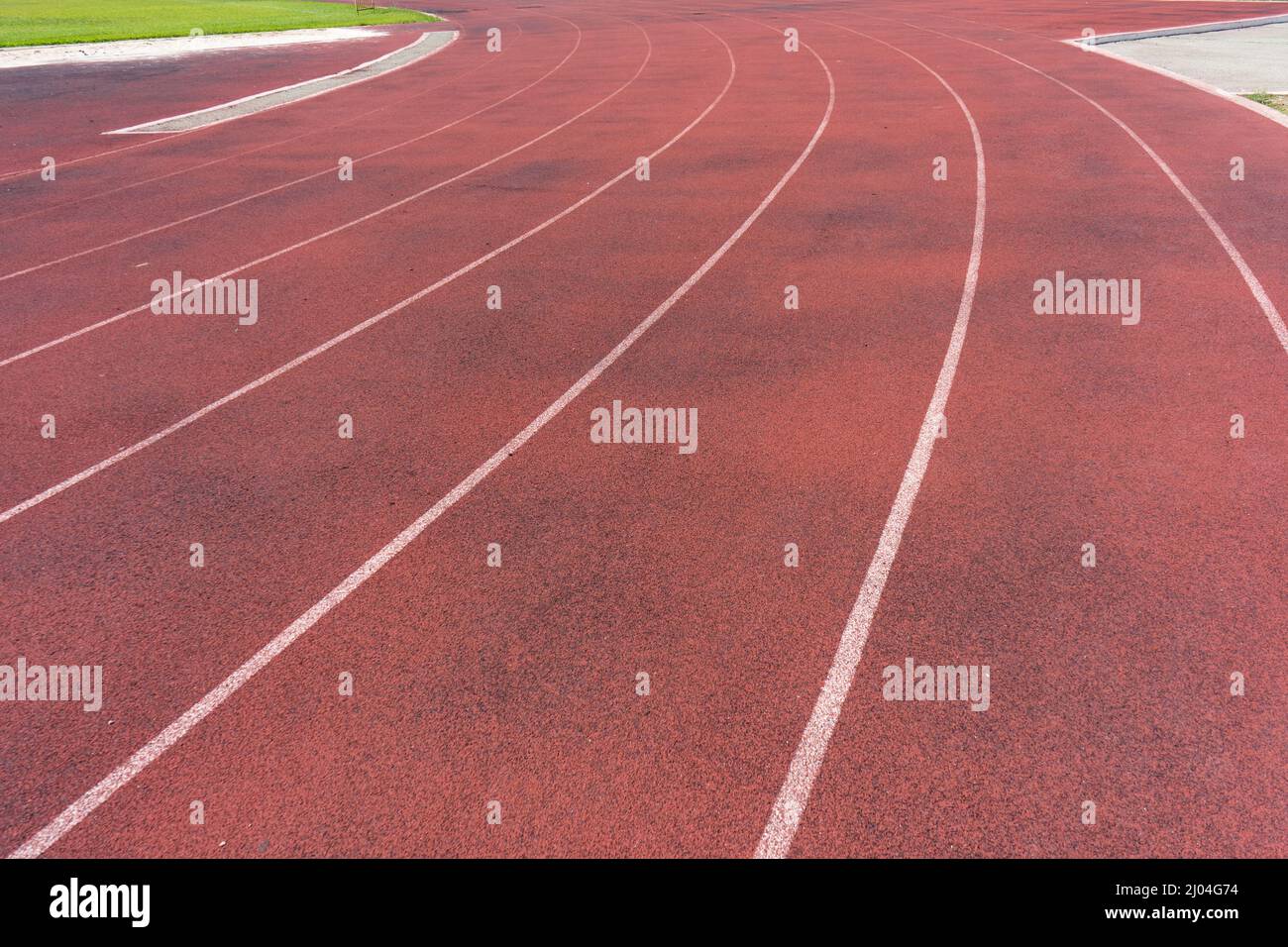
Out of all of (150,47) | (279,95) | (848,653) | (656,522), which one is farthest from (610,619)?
(150,47)

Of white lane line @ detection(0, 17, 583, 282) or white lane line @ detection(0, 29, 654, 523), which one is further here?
white lane line @ detection(0, 17, 583, 282)

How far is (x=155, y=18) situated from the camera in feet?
98.6

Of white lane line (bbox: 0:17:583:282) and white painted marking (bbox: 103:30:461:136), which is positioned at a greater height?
white painted marking (bbox: 103:30:461:136)

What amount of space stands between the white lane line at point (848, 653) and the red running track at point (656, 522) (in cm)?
2

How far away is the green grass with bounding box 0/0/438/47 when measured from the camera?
86.0 ft

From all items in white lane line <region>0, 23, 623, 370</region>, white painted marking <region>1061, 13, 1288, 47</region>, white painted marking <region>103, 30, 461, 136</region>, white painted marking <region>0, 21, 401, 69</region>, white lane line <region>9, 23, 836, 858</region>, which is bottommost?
white lane line <region>9, 23, 836, 858</region>

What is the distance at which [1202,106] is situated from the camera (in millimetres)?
15297

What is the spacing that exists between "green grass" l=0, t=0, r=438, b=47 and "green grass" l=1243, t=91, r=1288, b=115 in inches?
1025

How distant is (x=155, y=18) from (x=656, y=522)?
108 ft

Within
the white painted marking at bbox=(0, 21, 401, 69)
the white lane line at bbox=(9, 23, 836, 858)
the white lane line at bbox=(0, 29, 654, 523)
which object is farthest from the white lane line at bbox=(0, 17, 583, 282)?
the white painted marking at bbox=(0, 21, 401, 69)

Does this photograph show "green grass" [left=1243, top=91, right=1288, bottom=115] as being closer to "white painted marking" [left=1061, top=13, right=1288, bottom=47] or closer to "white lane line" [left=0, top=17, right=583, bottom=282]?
"white painted marking" [left=1061, top=13, right=1288, bottom=47]

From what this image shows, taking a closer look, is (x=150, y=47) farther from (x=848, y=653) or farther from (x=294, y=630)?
(x=848, y=653)
